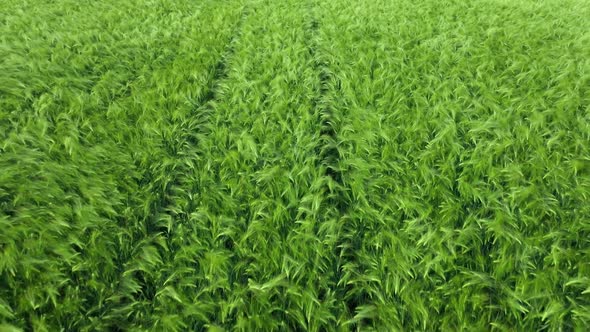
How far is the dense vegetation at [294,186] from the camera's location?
6.09 ft

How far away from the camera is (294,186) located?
100.0 inches

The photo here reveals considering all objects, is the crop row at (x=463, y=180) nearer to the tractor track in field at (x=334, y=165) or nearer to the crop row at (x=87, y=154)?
the tractor track in field at (x=334, y=165)

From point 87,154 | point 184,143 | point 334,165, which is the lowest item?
point 334,165

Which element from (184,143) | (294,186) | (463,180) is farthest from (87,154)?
(463,180)

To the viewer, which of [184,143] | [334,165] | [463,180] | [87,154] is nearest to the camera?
[463,180]

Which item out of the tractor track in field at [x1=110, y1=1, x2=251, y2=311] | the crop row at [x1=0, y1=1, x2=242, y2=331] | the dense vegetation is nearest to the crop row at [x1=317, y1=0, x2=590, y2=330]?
the dense vegetation

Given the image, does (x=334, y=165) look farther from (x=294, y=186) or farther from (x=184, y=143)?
(x=184, y=143)

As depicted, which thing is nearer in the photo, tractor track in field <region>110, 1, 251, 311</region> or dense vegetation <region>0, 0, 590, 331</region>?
dense vegetation <region>0, 0, 590, 331</region>

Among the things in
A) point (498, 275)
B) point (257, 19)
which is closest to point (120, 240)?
point (498, 275)

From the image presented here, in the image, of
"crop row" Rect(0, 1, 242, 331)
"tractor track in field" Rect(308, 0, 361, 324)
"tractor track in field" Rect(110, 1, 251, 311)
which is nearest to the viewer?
"crop row" Rect(0, 1, 242, 331)

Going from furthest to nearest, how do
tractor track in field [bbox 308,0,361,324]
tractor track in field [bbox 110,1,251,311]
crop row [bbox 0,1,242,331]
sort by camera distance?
tractor track in field [bbox 110,1,251,311] → tractor track in field [bbox 308,0,361,324] → crop row [bbox 0,1,242,331]

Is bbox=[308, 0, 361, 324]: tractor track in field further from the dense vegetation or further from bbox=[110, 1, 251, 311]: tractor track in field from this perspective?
bbox=[110, 1, 251, 311]: tractor track in field

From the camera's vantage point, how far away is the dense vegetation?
6.09 feet

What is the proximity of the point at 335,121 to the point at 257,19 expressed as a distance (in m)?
3.59
